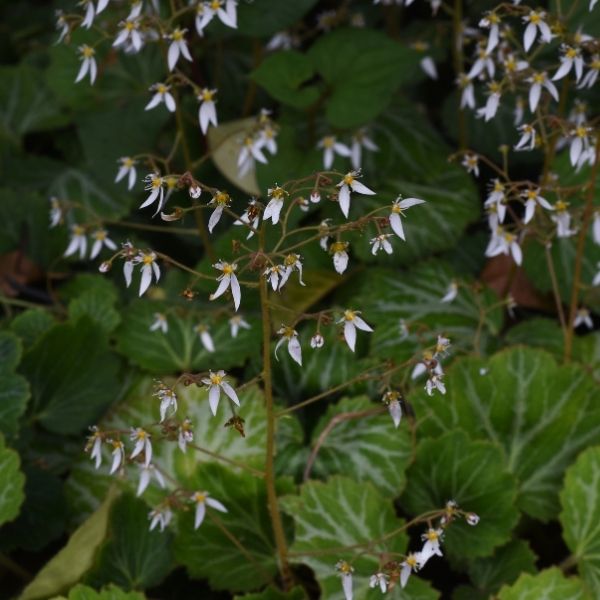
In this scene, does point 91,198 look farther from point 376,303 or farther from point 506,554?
point 506,554

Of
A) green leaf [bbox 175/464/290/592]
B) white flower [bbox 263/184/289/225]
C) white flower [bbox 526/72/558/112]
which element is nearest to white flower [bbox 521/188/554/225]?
white flower [bbox 526/72/558/112]

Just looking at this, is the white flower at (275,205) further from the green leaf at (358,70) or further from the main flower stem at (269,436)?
the green leaf at (358,70)

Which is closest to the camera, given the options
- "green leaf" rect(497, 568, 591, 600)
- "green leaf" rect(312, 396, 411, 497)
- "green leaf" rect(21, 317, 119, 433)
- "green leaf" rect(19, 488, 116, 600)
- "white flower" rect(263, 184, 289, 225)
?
"white flower" rect(263, 184, 289, 225)

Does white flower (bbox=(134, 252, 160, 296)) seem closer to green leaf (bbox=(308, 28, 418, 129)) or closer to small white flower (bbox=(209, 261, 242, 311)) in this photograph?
small white flower (bbox=(209, 261, 242, 311))

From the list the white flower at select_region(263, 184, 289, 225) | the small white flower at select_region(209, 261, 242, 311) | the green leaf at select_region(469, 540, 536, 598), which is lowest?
the green leaf at select_region(469, 540, 536, 598)

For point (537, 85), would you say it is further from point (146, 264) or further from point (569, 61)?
point (146, 264)

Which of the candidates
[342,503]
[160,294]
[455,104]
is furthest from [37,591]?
[455,104]
